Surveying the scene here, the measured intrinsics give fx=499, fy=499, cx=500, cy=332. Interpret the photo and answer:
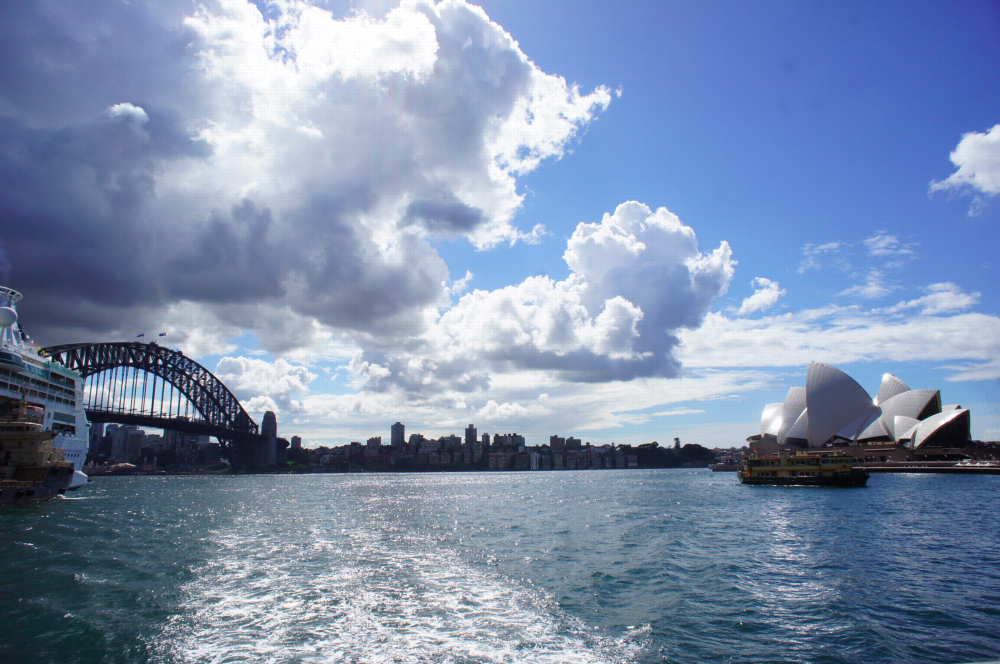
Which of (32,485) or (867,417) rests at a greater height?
(867,417)

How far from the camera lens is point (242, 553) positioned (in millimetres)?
15961

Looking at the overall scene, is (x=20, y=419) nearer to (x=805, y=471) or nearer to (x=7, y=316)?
(x=7, y=316)

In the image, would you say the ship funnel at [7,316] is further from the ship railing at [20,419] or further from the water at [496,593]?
the water at [496,593]

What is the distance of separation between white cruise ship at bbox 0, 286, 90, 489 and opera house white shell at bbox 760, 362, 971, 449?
316ft

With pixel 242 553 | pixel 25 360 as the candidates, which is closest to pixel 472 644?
pixel 242 553

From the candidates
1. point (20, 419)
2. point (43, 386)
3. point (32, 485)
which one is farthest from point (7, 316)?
point (32, 485)

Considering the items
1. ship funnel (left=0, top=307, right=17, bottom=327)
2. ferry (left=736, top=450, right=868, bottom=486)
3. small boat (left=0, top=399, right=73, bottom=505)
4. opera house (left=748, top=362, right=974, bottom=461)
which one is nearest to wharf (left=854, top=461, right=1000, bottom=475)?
opera house (left=748, top=362, right=974, bottom=461)

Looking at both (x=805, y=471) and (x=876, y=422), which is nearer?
(x=805, y=471)

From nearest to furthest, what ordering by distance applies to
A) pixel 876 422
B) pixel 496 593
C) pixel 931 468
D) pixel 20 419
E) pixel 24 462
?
pixel 496 593 < pixel 24 462 < pixel 20 419 < pixel 931 468 < pixel 876 422

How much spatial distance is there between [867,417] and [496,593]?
95.1m

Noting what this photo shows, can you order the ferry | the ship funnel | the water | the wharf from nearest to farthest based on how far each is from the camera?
the water → the ship funnel → the ferry → the wharf

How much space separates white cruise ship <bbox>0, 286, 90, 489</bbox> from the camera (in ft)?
103

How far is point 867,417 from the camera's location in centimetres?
8356

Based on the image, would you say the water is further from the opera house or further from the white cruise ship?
the opera house
